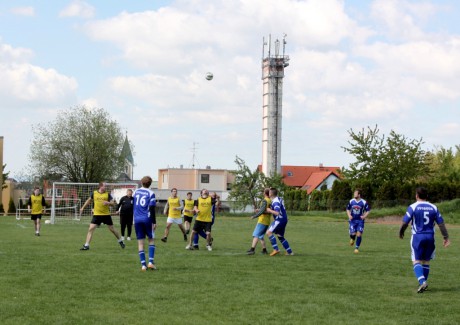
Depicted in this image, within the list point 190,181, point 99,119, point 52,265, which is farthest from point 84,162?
point 52,265

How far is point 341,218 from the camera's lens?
58.0 metres

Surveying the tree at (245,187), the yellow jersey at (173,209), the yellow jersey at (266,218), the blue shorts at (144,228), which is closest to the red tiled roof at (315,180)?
the tree at (245,187)

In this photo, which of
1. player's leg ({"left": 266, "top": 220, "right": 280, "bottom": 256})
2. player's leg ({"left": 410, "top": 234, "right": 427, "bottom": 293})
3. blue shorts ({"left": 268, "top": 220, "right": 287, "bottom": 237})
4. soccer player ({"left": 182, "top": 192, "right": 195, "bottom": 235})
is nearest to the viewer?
player's leg ({"left": 410, "top": 234, "right": 427, "bottom": 293})

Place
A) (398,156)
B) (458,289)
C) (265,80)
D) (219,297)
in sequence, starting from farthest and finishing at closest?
(265,80)
(398,156)
(458,289)
(219,297)

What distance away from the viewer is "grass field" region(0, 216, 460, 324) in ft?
32.5

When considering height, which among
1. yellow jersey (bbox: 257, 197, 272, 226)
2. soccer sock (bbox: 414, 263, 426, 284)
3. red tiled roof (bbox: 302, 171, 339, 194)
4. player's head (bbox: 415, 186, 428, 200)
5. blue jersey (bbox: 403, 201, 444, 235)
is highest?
red tiled roof (bbox: 302, 171, 339, 194)

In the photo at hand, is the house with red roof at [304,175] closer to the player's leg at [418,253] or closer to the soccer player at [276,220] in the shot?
the soccer player at [276,220]

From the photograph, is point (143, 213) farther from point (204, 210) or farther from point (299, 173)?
point (299, 173)

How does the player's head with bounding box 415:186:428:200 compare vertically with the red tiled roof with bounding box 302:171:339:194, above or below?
below

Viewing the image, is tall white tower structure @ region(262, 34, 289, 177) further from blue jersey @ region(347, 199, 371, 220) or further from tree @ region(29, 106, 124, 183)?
blue jersey @ region(347, 199, 371, 220)

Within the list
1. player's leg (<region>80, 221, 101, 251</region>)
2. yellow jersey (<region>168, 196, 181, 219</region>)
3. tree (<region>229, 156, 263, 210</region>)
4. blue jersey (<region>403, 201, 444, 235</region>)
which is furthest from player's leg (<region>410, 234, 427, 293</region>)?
tree (<region>229, 156, 263, 210</region>)

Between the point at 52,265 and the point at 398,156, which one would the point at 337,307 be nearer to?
the point at 52,265

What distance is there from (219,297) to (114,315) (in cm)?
217

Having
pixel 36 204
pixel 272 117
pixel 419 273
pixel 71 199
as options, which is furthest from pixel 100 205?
pixel 272 117
